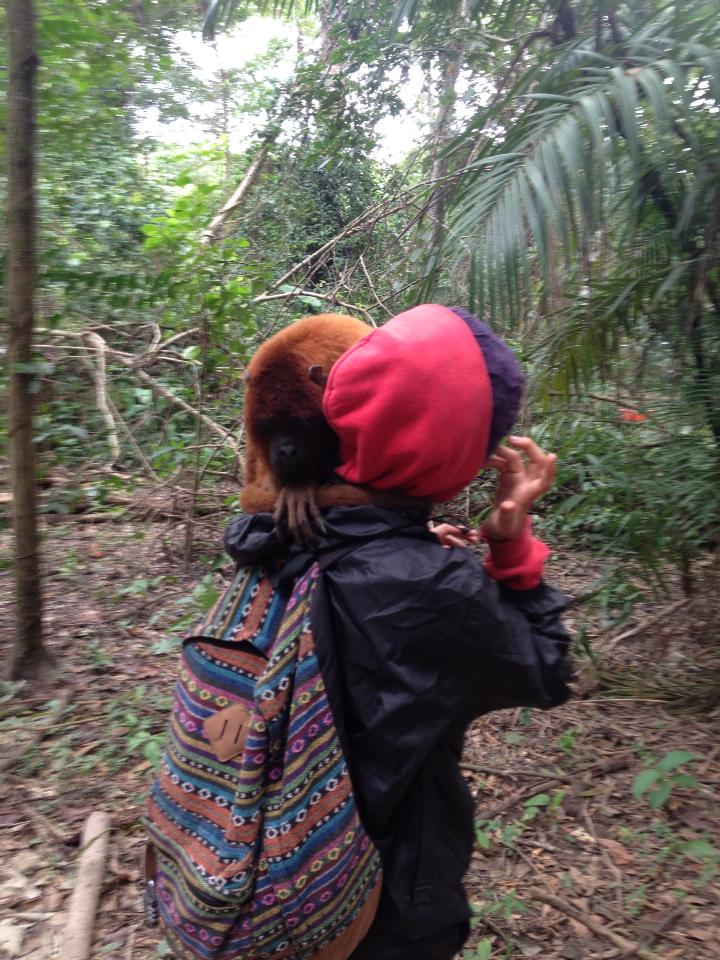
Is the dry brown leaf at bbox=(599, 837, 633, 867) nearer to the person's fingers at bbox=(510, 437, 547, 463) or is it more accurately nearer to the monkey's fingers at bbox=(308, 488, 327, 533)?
the person's fingers at bbox=(510, 437, 547, 463)

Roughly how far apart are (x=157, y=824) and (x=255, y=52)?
17873 mm

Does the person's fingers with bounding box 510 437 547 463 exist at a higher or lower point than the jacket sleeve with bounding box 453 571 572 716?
higher

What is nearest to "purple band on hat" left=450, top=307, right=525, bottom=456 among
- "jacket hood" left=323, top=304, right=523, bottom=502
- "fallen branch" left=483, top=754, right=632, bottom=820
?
"jacket hood" left=323, top=304, right=523, bottom=502

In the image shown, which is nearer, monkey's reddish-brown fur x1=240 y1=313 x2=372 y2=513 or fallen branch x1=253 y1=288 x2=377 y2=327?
monkey's reddish-brown fur x1=240 y1=313 x2=372 y2=513

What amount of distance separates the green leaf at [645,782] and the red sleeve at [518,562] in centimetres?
194

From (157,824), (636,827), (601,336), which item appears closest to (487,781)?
(636,827)

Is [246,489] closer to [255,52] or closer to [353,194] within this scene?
[353,194]

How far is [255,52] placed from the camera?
16312 millimetres

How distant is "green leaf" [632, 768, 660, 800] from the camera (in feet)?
9.30

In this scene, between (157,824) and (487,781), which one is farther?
(487,781)

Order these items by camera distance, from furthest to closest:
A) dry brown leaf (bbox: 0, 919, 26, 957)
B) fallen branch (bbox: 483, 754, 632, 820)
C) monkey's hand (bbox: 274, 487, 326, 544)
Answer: fallen branch (bbox: 483, 754, 632, 820), dry brown leaf (bbox: 0, 919, 26, 957), monkey's hand (bbox: 274, 487, 326, 544)

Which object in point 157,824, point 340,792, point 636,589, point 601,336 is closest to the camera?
point 340,792

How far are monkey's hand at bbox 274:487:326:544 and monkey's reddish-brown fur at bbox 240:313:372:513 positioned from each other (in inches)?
1.2

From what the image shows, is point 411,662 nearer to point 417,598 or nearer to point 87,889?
point 417,598
